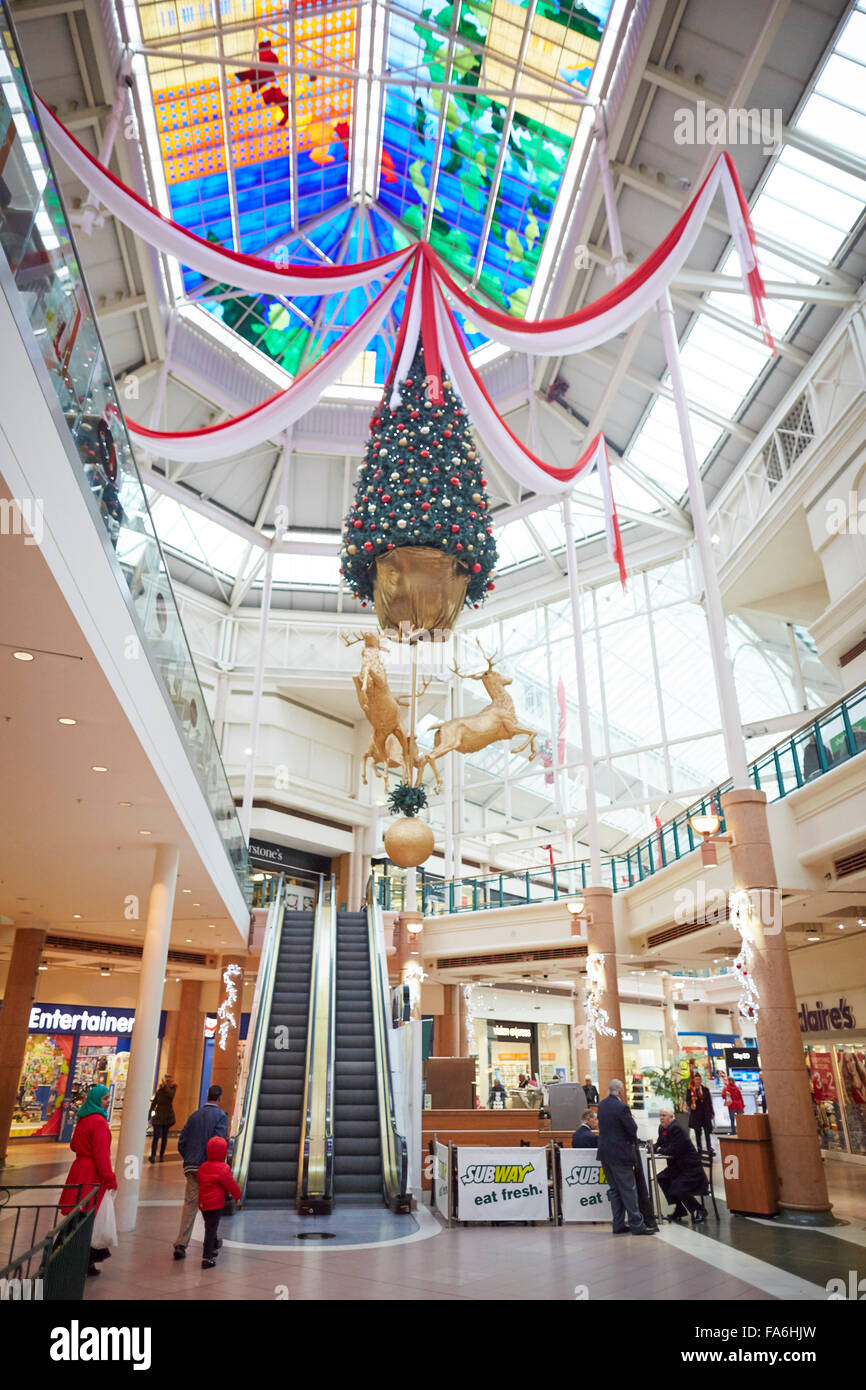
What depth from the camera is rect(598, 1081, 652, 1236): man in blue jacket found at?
26.1 ft

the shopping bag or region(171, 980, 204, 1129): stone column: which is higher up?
region(171, 980, 204, 1129): stone column

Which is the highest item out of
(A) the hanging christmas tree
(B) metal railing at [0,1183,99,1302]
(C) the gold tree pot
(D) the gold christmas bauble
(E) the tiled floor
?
(A) the hanging christmas tree

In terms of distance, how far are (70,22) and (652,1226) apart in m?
16.0

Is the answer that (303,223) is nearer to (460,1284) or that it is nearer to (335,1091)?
(335,1091)

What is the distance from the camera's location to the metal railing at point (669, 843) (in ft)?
31.7

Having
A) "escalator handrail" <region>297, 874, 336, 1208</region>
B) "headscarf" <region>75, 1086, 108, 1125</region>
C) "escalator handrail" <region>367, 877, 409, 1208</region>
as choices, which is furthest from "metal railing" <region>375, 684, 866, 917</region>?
"headscarf" <region>75, 1086, 108, 1125</region>

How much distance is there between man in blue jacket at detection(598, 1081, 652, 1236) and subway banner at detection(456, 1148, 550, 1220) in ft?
2.59

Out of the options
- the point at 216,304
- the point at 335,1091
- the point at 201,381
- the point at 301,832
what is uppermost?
the point at 216,304

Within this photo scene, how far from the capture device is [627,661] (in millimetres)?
26938

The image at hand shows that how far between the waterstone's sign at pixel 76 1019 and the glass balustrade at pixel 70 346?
1584cm

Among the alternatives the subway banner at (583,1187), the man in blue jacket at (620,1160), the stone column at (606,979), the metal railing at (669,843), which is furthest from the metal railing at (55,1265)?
the stone column at (606,979)

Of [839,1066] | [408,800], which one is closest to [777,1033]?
[408,800]

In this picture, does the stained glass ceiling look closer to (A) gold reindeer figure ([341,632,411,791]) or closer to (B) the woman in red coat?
(A) gold reindeer figure ([341,632,411,791])
